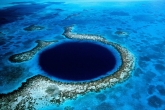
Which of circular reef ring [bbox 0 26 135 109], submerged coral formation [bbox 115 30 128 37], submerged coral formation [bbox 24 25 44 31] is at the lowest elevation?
circular reef ring [bbox 0 26 135 109]

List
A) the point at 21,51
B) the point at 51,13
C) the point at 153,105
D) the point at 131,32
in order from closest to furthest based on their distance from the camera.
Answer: the point at 153,105
the point at 21,51
the point at 131,32
the point at 51,13

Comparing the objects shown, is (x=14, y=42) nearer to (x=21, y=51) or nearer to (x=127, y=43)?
(x=21, y=51)

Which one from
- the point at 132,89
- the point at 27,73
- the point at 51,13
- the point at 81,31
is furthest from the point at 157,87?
the point at 51,13

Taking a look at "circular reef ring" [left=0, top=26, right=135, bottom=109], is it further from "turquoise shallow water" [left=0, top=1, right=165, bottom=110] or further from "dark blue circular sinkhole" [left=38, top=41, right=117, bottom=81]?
"dark blue circular sinkhole" [left=38, top=41, right=117, bottom=81]

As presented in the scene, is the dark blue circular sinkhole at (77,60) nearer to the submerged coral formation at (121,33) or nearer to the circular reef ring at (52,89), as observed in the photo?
the circular reef ring at (52,89)

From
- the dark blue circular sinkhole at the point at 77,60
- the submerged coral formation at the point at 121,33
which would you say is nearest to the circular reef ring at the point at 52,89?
the dark blue circular sinkhole at the point at 77,60

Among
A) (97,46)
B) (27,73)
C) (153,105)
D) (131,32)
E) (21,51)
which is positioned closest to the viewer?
(153,105)

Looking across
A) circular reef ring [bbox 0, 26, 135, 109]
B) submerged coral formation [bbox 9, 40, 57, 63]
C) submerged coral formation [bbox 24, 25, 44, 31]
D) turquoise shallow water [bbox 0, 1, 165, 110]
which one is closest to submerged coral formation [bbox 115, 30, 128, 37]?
turquoise shallow water [bbox 0, 1, 165, 110]
